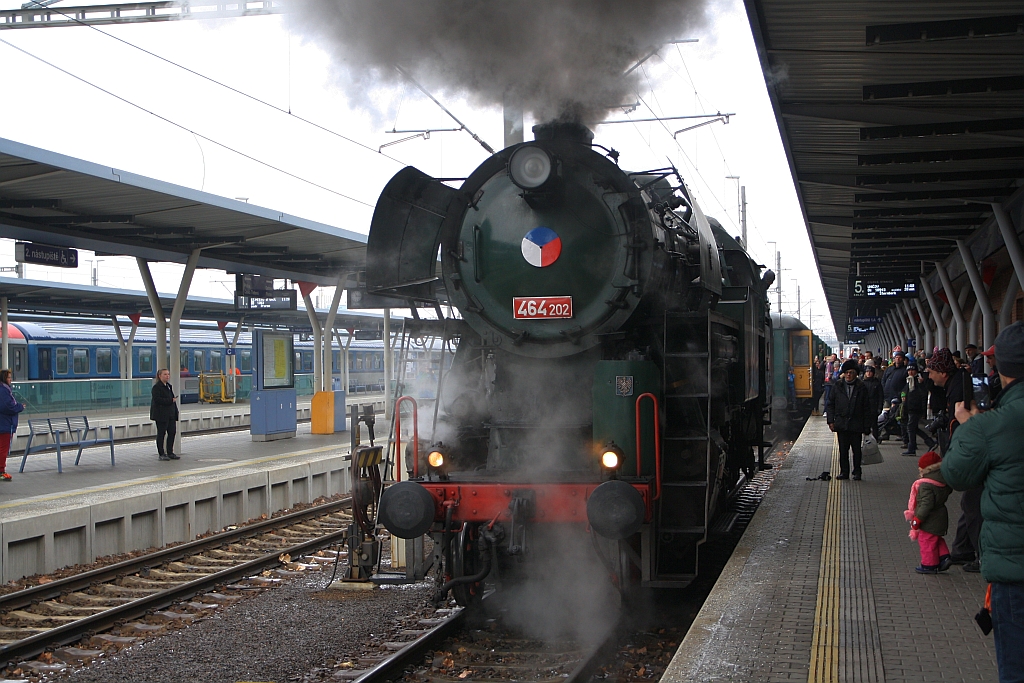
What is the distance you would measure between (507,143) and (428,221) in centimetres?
204

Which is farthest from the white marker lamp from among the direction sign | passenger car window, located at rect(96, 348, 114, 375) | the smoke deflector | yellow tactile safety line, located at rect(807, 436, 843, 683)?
passenger car window, located at rect(96, 348, 114, 375)

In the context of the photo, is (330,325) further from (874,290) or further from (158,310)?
(874,290)

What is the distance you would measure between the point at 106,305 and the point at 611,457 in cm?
2167

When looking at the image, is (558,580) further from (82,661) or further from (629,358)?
(82,661)

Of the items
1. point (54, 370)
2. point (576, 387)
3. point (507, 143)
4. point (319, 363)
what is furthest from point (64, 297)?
point (576, 387)

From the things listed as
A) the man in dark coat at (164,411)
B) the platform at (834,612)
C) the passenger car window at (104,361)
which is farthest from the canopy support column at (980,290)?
the passenger car window at (104,361)

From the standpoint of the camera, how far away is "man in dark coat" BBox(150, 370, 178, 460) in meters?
13.2

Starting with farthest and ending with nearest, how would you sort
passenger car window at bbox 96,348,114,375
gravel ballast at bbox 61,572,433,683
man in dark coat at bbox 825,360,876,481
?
1. passenger car window at bbox 96,348,114,375
2. man in dark coat at bbox 825,360,876,481
3. gravel ballast at bbox 61,572,433,683

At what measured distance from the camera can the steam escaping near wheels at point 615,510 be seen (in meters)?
5.14

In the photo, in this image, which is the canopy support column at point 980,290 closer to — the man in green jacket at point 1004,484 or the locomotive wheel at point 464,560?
the locomotive wheel at point 464,560

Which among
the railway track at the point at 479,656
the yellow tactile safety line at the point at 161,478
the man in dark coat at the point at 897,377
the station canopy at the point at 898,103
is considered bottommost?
the railway track at the point at 479,656

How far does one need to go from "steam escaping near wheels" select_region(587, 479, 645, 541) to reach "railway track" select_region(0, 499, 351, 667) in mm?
2839

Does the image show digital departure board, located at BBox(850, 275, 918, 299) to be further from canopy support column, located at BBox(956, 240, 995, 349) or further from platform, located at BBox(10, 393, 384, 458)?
platform, located at BBox(10, 393, 384, 458)

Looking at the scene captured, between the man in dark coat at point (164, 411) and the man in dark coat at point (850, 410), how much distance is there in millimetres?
9220
